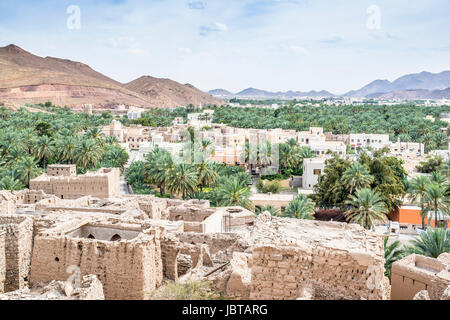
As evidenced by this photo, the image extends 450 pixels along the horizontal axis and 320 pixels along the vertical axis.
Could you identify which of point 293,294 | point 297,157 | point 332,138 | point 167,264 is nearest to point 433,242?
point 167,264

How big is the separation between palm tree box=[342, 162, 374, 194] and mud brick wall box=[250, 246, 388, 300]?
2003 cm

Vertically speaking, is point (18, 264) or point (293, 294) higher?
point (293, 294)

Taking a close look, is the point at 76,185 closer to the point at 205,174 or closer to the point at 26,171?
the point at 26,171

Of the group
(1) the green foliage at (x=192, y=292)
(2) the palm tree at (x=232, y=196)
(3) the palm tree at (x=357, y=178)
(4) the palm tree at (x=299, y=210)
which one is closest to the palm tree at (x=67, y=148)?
(2) the palm tree at (x=232, y=196)

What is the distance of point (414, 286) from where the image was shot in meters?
8.89

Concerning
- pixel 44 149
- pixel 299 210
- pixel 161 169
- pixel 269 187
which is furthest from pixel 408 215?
pixel 44 149

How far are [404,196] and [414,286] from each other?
1988 cm

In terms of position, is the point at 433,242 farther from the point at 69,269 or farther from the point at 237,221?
the point at 69,269

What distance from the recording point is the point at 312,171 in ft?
112

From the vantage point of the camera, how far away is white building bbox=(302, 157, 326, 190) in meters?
33.8

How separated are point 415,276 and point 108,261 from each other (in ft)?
20.2

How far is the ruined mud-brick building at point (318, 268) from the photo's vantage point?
546 centimetres

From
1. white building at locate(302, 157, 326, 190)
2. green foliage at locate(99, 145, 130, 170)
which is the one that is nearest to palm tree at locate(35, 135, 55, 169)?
green foliage at locate(99, 145, 130, 170)

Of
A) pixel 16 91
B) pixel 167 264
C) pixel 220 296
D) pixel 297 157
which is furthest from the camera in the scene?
pixel 16 91
